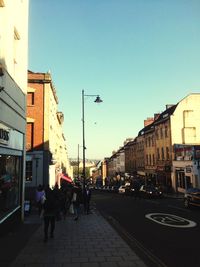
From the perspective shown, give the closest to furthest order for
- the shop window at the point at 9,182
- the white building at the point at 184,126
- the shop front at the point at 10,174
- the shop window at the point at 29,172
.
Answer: the shop front at the point at 10,174
the shop window at the point at 9,182
the shop window at the point at 29,172
the white building at the point at 184,126

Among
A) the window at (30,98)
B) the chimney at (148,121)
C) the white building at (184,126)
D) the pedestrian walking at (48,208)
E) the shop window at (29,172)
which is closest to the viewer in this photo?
the pedestrian walking at (48,208)

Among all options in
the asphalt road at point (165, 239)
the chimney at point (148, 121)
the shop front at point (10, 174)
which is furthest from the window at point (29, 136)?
the chimney at point (148, 121)

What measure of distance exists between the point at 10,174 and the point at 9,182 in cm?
39

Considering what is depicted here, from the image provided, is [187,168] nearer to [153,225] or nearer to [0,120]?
[153,225]

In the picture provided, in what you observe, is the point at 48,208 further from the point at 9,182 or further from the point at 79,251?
the point at 9,182

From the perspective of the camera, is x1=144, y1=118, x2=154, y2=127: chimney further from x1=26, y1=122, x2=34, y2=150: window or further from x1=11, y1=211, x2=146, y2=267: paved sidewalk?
x1=11, y1=211, x2=146, y2=267: paved sidewalk

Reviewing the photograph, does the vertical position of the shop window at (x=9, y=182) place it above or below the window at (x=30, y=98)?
below

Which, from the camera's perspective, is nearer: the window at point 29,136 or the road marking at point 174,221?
the road marking at point 174,221

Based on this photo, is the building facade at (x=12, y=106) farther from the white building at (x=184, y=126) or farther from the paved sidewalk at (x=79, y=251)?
the white building at (x=184, y=126)

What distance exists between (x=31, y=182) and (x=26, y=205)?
10317mm

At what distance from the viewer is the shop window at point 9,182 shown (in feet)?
41.4

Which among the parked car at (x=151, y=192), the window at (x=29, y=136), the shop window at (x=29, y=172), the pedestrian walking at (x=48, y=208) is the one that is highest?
the window at (x=29, y=136)

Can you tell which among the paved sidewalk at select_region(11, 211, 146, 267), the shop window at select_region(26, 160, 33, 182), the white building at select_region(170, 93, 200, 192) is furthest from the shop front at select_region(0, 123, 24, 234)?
the white building at select_region(170, 93, 200, 192)

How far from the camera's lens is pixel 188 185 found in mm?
44812
